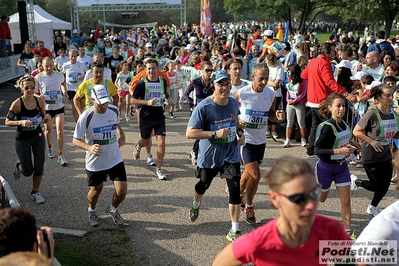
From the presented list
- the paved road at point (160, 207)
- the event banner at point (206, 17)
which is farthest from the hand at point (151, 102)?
the event banner at point (206, 17)

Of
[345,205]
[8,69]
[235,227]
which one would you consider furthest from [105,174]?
[8,69]

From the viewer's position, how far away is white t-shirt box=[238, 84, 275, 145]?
6570 mm

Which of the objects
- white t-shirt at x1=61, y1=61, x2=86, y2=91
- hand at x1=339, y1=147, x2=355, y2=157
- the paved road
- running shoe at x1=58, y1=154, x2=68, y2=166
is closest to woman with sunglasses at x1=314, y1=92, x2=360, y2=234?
hand at x1=339, y1=147, x2=355, y2=157

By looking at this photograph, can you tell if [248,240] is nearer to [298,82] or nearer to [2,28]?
[298,82]

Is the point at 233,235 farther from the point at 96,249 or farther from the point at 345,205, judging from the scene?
the point at 96,249

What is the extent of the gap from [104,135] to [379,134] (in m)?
3.42

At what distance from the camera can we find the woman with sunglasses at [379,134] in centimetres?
598

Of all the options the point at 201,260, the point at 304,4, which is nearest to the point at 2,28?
the point at 201,260

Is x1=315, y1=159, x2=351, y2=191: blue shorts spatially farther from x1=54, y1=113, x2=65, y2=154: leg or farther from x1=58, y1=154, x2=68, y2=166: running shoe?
x1=54, y1=113, x2=65, y2=154: leg

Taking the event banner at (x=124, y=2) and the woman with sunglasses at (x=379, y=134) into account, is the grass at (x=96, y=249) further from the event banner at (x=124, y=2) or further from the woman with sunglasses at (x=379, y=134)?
the event banner at (x=124, y=2)

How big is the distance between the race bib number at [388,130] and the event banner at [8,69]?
56.0ft

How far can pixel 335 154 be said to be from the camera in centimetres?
555

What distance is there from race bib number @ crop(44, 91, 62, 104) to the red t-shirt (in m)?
7.40

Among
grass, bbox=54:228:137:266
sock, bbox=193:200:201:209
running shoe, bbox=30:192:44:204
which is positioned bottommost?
grass, bbox=54:228:137:266
